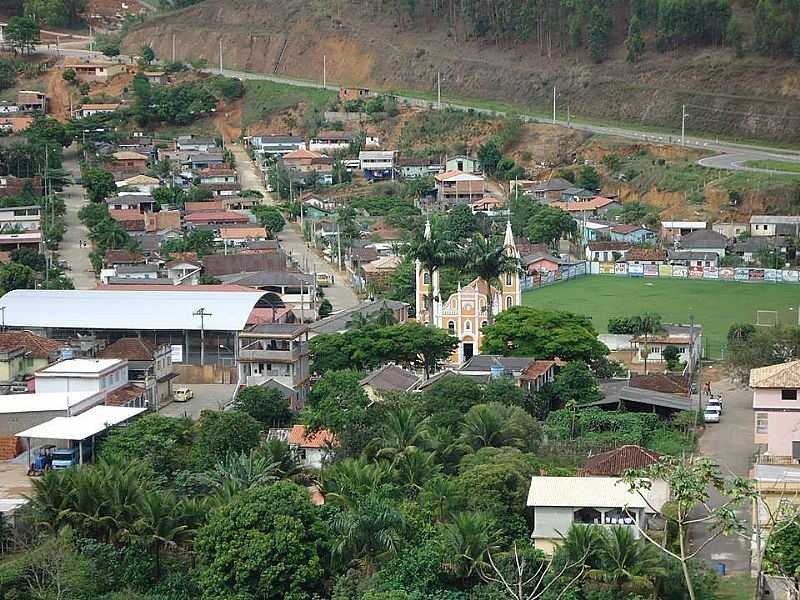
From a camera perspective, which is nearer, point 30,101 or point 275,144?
point 275,144

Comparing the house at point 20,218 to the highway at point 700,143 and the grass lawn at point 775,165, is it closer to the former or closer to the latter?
the highway at point 700,143

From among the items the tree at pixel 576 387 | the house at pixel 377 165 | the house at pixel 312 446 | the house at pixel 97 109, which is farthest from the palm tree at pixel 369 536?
the house at pixel 97 109

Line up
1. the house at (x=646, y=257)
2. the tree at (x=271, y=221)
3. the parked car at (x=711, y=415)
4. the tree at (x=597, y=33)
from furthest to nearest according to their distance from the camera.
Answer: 1. the tree at (x=597, y=33)
2. the tree at (x=271, y=221)
3. the house at (x=646, y=257)
4. the parked car at (x=711, y=415)

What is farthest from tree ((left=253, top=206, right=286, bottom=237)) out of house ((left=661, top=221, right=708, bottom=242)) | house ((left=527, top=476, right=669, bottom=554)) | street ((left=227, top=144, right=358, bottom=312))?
house ((left=527, top=476, right=669, bottom=554))

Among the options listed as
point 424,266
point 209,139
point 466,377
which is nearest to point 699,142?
point 209,139

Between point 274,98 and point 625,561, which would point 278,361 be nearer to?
point 625,561

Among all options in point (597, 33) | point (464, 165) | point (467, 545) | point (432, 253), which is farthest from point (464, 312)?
point (597, 33)
